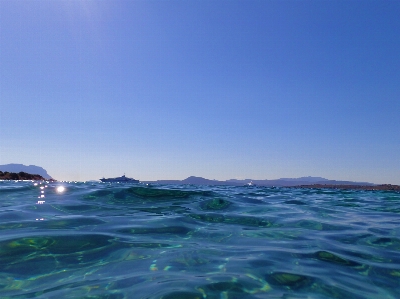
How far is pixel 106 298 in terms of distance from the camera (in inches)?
84.4

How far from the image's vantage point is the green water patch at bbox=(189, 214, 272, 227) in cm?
530

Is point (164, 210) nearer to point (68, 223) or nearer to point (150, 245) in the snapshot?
point (68, 223)

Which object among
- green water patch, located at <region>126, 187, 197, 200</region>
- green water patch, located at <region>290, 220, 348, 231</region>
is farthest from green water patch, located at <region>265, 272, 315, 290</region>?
green water patch, located at <region>126, 187, 197, 200</region>


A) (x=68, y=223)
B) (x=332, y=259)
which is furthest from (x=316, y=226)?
(x=68, y=223)

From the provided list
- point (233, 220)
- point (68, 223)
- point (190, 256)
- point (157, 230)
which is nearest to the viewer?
point (190, 256)

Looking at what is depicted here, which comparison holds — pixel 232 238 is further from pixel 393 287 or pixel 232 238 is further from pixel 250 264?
pixel 393 287

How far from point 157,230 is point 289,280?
7.73 ft

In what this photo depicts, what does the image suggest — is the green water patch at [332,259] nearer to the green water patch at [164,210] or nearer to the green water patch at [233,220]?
the green water patch at [233,220]

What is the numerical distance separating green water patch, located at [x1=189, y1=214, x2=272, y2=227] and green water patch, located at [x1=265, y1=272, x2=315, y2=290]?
2460mm

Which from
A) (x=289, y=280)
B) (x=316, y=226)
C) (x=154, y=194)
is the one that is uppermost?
(x=154, y=194)

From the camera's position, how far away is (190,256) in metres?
3.20

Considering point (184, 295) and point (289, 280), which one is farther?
point (289, 280)

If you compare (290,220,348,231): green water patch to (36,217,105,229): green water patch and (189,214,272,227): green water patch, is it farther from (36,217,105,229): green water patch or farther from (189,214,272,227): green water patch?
(36,217,105,229): green water patch

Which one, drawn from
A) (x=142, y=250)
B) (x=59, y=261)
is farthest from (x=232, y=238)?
(x=59, y=261)
